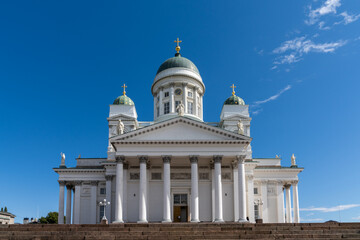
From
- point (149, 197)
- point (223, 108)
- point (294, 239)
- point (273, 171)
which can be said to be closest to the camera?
point (294, 239)

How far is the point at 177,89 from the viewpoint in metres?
48.9

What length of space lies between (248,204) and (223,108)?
13617 mm

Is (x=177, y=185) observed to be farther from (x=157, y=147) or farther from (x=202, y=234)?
(x=202, y=234)

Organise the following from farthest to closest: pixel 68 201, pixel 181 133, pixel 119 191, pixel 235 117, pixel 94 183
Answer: pixel 235 117, pixel 68 201, pixel 94 183, pixel 181 133, pixel 119 191

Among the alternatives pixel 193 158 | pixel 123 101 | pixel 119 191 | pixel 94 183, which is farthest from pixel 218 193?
pixel 123 101

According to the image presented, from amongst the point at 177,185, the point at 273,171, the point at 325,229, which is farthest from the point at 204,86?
the point at 325,229

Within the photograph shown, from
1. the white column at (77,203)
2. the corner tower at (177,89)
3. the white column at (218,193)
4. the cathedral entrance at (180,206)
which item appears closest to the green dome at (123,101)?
the corner tower at (177,89)

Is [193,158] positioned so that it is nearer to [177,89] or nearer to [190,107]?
[190,107]

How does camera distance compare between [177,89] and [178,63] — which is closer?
[177,89]

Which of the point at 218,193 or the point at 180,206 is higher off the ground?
the point at 218,193

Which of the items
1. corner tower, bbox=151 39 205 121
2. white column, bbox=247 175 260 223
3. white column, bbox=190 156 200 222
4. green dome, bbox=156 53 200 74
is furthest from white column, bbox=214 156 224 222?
green dome, bbox=156 53 200 74

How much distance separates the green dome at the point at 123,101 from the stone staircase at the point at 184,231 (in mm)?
25821

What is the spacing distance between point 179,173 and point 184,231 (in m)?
15.5

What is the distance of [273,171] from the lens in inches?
1806
